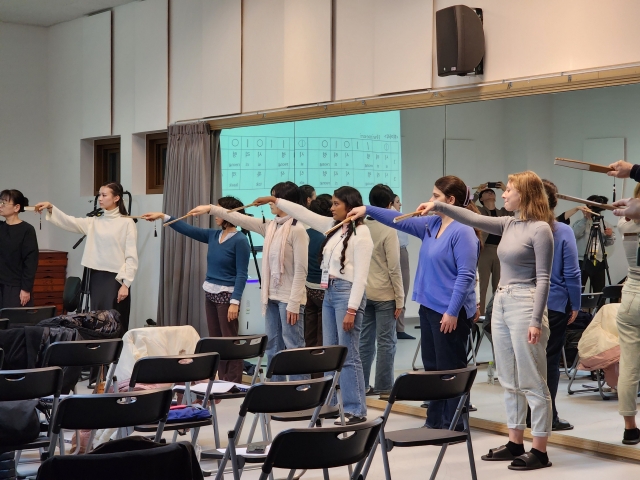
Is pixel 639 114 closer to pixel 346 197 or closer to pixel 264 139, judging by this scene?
pixel 346 197

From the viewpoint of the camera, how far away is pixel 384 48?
20.5 ft

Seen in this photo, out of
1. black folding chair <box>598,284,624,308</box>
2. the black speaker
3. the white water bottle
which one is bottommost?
the white water bottle

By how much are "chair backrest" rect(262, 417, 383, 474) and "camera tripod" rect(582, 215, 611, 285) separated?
8.91 feet

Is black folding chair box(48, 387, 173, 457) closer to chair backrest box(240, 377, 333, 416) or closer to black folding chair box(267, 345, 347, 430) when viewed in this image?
chair backrest box(240, 377, 333, 416)

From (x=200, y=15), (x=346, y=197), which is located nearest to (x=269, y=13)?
(x=200, y=15)

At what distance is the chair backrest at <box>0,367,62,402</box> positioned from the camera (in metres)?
3.62

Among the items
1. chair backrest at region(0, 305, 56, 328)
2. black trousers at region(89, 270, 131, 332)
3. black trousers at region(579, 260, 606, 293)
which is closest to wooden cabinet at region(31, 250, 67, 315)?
black trousers at region(89, 270, 131, 332)

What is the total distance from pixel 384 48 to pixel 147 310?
12.9ft

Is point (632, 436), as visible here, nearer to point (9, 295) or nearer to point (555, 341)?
point (555, 341)

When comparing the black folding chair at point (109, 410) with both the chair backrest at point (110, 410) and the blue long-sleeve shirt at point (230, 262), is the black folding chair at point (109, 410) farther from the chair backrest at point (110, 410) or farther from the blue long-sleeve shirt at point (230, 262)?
the blue long-sleeve shirt at point (230, 262)

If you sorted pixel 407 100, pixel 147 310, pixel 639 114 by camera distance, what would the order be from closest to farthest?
pixel 639 114 → pixel 407 100 → pixel 147 310

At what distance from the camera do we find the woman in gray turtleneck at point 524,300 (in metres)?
4.36

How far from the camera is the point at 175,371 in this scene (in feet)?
13.3

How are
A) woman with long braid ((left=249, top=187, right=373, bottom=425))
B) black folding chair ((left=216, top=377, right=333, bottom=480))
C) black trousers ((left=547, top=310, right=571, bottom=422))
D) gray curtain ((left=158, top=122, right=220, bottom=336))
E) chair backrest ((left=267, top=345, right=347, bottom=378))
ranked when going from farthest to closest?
gray curtain ((left=158, top=122, right=220, bottom=336)), woman with long braid ((left=249, top=187, right=373, bottom=425)), black trousers ((left=547, top=310, right=571, bottom=422)), chair backrest ((left=267, top=345, right=347, bottom=378)), black folding chair ((left=216, top=377, right=333, bottom=480))
